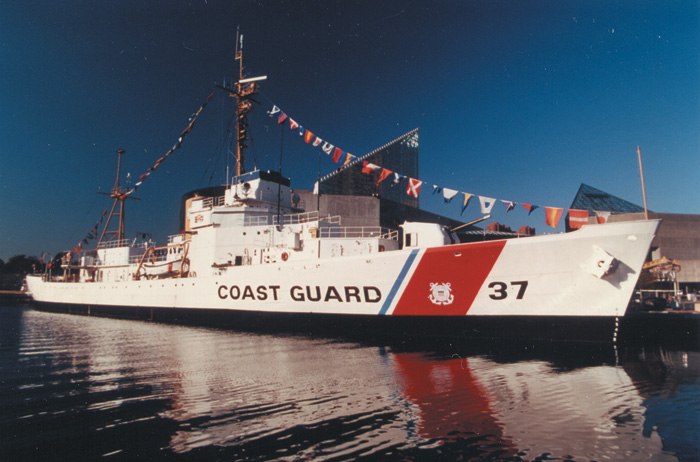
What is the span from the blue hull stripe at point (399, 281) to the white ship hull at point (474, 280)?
0.03 metres

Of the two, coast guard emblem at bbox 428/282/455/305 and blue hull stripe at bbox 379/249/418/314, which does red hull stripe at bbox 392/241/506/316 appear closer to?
coast guard emblem at bbox 428/282/455/305

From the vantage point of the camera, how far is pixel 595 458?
3869mm

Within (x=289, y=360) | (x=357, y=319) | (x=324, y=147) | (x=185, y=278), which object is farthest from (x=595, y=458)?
(x=185, y=278)

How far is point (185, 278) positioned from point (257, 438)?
15.7 m

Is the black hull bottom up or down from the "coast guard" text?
down

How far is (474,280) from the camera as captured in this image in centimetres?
1123

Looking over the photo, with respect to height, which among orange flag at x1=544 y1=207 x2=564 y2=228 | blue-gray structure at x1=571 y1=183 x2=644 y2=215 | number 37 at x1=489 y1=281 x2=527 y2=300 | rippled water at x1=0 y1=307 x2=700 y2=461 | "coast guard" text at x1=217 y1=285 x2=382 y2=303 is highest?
blue-gray structure at x1=571 y1=183 x2=644 y2=215

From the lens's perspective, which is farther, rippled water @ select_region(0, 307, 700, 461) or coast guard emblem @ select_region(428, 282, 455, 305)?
coast guard emblem @ select_region(428, 282, 455, 305)

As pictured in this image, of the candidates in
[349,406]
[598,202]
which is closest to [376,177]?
[598,202]

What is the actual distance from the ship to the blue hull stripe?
0.11ft

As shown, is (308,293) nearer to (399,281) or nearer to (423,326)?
(399,281)

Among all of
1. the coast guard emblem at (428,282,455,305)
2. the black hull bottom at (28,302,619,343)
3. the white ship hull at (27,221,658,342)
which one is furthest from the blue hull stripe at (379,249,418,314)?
the coast guard emblem at (428,282,455,305)

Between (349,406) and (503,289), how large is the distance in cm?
700

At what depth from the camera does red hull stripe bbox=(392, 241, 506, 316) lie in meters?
11.1
